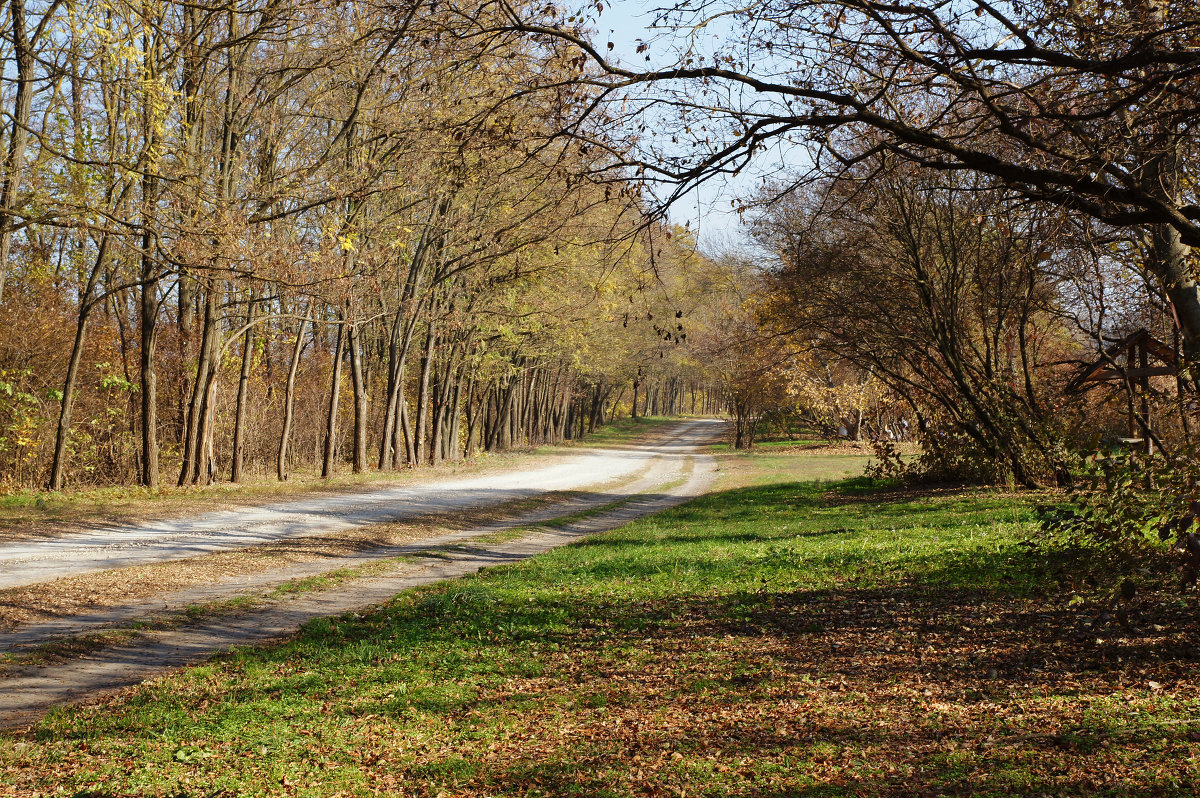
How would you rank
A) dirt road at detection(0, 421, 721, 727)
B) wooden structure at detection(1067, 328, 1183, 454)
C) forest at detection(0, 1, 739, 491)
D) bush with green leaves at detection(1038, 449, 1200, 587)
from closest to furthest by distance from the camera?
bush with green leaves at detection(1038, 449, 1200, 587)
dirt road at detection(0, 421, 721, 727)
forest at detection(0, 1, 739, 491)
wooden structure at detection(1067, 328, 1183, 454)

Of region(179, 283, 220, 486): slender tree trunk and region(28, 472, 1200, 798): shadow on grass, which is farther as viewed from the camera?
region(179, 283, 220, 486): slender tree trunk

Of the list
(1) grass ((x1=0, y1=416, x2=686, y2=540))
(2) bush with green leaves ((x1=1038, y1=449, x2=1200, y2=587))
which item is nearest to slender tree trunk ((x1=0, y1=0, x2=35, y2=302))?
(1) grass ((x1=0, y1=416, x2=686, y2=540))

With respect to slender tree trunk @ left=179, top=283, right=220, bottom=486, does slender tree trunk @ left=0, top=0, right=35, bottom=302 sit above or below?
above

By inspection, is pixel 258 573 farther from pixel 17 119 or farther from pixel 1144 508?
pixel 1144 508

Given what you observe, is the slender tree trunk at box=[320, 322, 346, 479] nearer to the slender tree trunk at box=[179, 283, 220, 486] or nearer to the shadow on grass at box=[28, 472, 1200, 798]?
the slender tree trunk at box=[179, 283, 220, 486]

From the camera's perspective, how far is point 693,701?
18.4 ft

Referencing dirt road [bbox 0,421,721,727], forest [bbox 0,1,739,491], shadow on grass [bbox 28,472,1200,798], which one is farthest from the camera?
forest [bbox 0,1,739,491]

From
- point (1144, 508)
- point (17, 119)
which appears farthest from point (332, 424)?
point (1144, 508)

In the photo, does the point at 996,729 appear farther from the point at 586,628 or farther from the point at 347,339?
the point at 347,339

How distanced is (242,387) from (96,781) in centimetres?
2032

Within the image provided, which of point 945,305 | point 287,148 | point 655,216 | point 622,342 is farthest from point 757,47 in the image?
point 622,342

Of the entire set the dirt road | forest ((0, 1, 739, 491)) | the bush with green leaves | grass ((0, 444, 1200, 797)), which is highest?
forest ((0, 1, 739, 491))

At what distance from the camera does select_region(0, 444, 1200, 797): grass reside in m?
4.42

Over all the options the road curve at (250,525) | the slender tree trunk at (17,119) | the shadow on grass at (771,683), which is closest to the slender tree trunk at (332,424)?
the road curve at (250,525)
